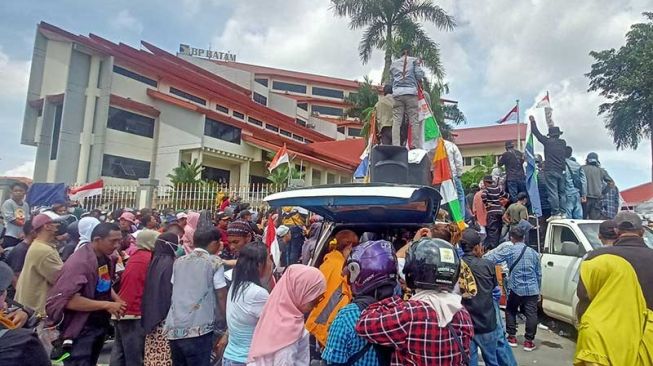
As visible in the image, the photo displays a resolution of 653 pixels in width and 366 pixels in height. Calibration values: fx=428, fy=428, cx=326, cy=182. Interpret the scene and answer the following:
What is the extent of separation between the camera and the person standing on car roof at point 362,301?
188cm

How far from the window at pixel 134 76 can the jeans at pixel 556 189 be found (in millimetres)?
22543

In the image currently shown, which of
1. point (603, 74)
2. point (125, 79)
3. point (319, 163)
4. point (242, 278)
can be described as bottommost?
point (242, 278)

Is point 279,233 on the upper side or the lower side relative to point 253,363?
upper

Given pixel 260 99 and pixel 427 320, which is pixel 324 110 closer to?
pixel 260 99

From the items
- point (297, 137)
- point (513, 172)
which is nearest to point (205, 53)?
point (297, 137)

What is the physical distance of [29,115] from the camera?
24.0m

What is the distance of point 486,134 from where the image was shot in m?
44.3

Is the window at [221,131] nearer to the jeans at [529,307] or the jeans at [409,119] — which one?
the jeans at [409,119]

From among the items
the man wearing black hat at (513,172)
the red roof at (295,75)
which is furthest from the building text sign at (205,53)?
the man wearing black hat at (513,172)

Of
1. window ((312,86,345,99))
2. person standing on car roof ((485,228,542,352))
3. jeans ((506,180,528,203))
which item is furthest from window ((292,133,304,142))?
person standing on car roof ((485,228,542,352))

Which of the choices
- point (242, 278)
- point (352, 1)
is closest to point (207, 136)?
point (352, 1)

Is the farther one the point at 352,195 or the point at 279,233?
the point at 279,233

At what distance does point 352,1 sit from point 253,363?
1827 centimetres

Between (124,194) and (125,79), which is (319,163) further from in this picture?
(124,194)
